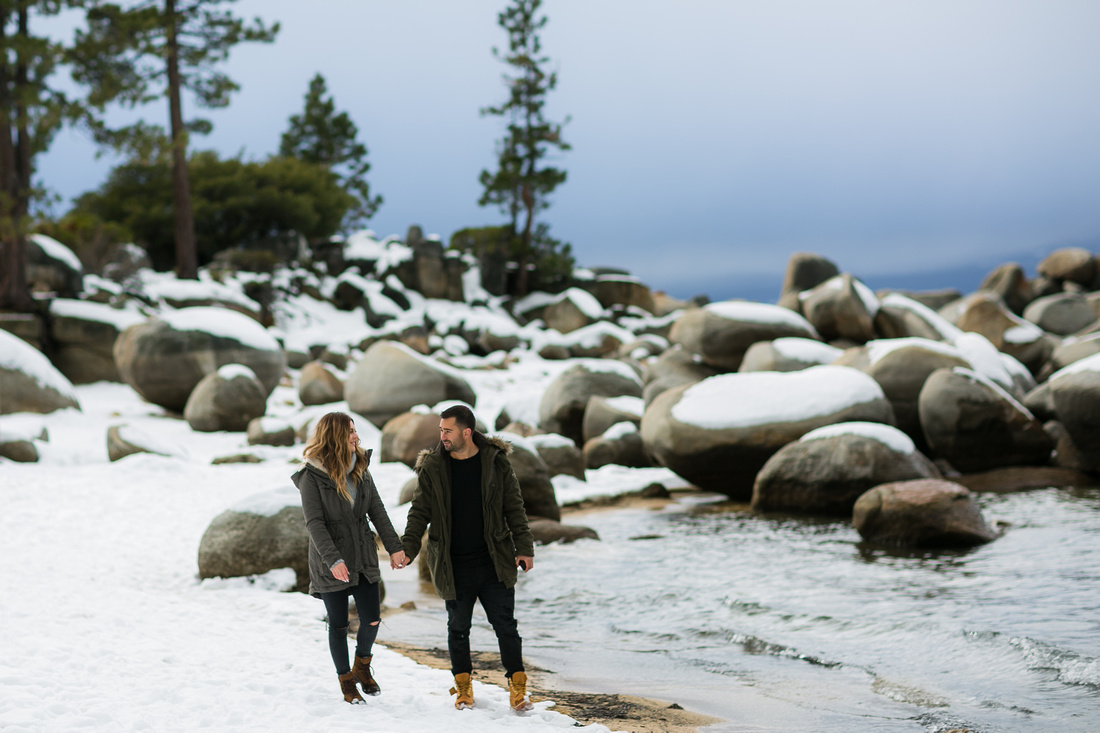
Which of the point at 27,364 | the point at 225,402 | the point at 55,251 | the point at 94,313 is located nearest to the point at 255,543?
the point at 225,402

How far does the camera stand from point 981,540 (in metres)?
8.62

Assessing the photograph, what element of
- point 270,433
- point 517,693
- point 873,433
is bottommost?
point 517,693

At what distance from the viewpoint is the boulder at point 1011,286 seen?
108ft

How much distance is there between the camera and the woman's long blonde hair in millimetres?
4234

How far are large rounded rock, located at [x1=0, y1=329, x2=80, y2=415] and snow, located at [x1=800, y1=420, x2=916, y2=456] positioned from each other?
1190 centimetres

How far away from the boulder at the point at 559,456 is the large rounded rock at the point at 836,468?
9.11ft

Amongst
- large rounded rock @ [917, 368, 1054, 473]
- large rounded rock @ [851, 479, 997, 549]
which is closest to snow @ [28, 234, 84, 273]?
large rounded rock @ [917, 368, 1054, 473]

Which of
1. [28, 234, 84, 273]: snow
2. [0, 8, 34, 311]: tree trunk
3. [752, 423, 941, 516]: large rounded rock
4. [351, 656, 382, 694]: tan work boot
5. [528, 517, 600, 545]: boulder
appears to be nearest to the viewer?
[351, 656, 382, 694]: tan work boot

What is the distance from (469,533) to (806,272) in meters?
21.5

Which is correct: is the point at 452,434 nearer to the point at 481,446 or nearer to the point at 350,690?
the point at 481,446

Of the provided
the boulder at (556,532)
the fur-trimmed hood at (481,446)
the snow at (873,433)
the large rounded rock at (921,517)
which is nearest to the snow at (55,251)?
the boulder at (556,532)

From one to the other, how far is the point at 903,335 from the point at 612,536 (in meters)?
10.3

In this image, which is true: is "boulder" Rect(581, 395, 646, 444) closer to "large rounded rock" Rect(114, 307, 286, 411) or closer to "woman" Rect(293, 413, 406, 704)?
"large rounded rock" Rect(114, 307, 286, 411)

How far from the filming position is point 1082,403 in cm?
1140
